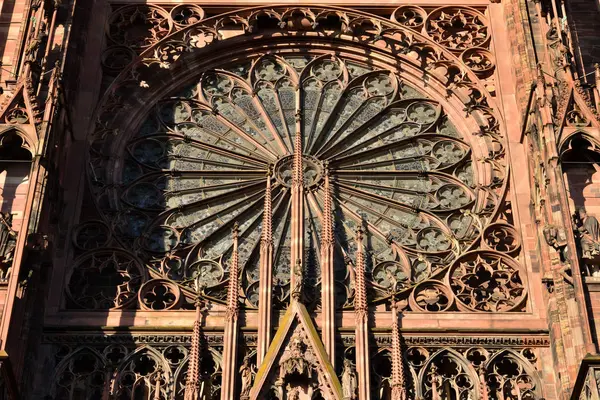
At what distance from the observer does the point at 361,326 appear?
936 inches

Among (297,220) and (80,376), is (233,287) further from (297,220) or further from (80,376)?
(80,376)

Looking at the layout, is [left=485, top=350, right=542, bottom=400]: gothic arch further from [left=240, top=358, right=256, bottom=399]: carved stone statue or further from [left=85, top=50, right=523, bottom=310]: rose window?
[left=240, top=358, right=256, bottom=399]: carved stone statue

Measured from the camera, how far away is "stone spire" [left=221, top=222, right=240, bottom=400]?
2294 centimetres

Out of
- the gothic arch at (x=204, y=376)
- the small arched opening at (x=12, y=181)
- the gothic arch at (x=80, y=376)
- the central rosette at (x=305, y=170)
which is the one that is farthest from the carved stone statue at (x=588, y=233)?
the small arched opening at (x=12, y=181)

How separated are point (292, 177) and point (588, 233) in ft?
18.6

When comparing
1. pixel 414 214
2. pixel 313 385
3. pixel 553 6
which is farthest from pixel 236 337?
pixel 553 6

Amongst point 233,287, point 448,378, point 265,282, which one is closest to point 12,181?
point 233,287

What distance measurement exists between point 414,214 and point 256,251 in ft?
10.3

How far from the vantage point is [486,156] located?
2712cm

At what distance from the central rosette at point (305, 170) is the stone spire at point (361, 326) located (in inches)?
87.9

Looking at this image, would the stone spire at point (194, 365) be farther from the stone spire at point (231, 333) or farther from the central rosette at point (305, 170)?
the central rosette at point (305, 170)

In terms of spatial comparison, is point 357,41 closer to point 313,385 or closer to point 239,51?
point 239,51

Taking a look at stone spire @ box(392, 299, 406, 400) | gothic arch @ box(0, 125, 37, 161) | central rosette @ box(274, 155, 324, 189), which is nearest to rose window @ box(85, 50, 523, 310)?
central rosette @ box(274, 155, 324, 189)

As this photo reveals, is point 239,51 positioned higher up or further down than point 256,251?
higher up
